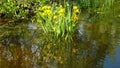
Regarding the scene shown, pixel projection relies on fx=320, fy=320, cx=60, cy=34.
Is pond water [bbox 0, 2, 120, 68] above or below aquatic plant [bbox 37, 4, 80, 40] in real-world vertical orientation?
below

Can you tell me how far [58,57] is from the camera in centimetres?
879

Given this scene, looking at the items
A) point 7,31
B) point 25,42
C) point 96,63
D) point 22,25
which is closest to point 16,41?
point 25,42

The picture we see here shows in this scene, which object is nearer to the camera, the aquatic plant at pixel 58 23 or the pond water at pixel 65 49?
the pond water at pixel 65 49

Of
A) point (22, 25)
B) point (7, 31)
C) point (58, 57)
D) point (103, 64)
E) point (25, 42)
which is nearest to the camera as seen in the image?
point (103, 64)

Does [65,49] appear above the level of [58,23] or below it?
below

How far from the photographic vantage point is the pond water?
8.31 metres

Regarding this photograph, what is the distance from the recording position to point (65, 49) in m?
9.45

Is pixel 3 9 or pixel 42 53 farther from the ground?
pixel 3 9

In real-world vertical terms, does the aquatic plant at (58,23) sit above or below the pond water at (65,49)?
above

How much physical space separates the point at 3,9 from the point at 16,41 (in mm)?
2518

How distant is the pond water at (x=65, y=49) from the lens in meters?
8.31

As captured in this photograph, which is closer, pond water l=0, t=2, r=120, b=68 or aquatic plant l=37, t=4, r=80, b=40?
pond water l=0, t=2, r=120, b=68

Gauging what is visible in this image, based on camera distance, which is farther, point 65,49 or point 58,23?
point 58,23

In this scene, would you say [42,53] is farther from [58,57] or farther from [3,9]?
[3,9]
